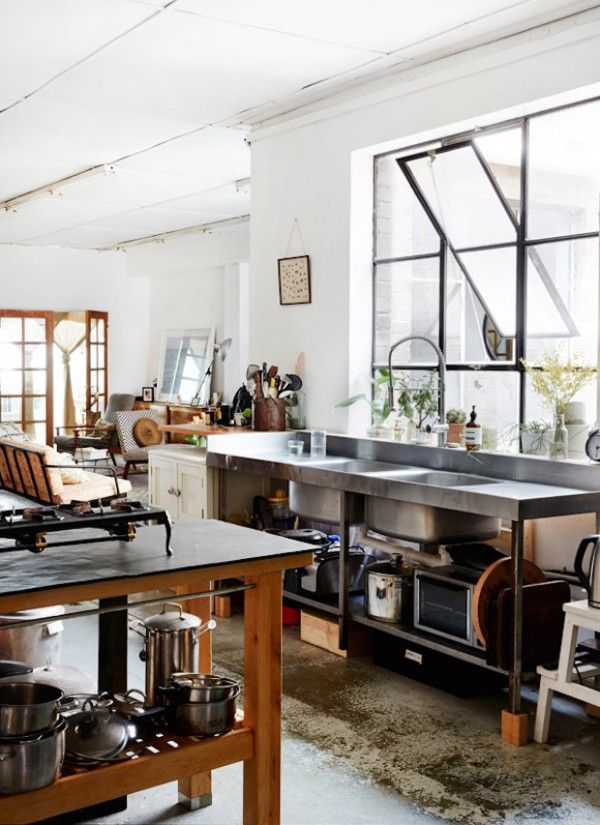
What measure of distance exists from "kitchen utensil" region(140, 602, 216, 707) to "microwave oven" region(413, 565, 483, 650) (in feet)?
4.80

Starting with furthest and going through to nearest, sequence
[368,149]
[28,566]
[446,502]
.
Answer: [368,149] < [446,502] < [28,566]

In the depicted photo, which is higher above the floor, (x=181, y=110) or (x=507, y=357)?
(x=181, y=110)

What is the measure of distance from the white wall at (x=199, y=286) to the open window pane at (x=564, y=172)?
6341 mm

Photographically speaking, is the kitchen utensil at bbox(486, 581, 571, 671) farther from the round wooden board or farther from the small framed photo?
the small framed photo

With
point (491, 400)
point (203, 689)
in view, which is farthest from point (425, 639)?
point (203, 689)

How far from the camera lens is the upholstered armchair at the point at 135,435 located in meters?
11.1

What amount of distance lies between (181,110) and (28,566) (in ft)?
13.4

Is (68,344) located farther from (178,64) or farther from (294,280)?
(178,64)

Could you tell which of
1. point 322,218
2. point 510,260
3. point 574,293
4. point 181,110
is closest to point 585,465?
point 574,293

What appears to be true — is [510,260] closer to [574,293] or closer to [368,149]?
[574,293]

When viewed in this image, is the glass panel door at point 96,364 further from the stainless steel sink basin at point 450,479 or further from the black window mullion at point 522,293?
the black window mullion at point 522,293

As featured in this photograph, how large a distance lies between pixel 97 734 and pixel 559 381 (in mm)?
2724

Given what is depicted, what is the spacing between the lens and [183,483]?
5.81m

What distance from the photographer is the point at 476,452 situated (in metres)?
4.78
